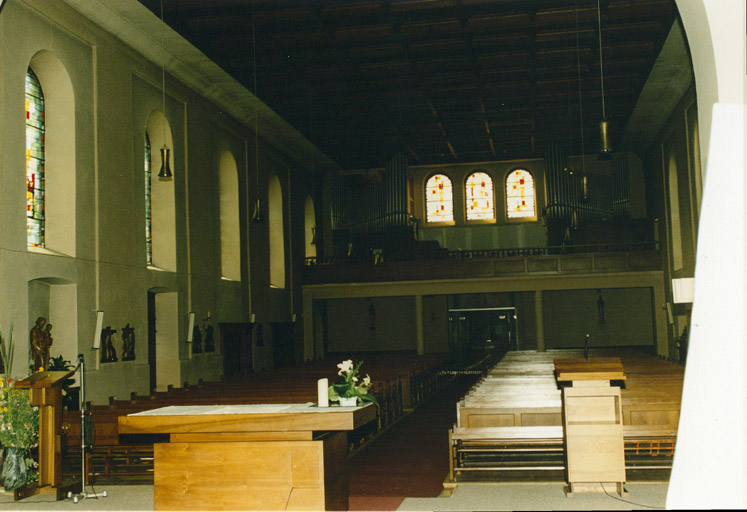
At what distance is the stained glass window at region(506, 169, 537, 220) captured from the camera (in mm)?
24797

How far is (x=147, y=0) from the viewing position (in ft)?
39.2

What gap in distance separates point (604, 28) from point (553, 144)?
859cm


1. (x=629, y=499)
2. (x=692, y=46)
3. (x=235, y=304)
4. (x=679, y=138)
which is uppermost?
(x=679, y=138)

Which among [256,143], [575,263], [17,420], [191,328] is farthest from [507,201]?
[17,420]

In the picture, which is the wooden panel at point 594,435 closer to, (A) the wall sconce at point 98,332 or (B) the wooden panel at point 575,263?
(A) the wall sconce at point 98,332

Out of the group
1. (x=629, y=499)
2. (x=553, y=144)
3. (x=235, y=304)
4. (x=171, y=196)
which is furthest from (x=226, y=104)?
(x=629, y=499)

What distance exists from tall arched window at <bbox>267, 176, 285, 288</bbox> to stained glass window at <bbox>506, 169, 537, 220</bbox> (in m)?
7.98

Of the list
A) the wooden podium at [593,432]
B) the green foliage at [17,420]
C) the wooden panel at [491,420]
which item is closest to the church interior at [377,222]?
the wooden panel at [491,420]

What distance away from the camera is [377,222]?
22609mm

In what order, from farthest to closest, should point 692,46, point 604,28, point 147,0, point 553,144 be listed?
point 553,144 → point 604,28 → point 147,0 → point 692,46

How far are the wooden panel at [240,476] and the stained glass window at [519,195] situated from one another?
68.8 ft

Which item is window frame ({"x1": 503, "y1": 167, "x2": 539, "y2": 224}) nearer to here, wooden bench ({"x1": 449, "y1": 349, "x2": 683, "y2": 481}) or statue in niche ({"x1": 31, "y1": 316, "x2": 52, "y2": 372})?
wooden bench ({"x1": 449, "y1": 349, "x2": 683, "y2": 481})

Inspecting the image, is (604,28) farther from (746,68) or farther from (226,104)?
(746,68)

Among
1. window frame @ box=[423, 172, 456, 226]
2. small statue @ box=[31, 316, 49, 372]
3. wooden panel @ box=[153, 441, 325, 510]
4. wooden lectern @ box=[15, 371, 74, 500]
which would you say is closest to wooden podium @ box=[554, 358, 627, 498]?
wooden panel @ box=[153, 441, 325, 510]
